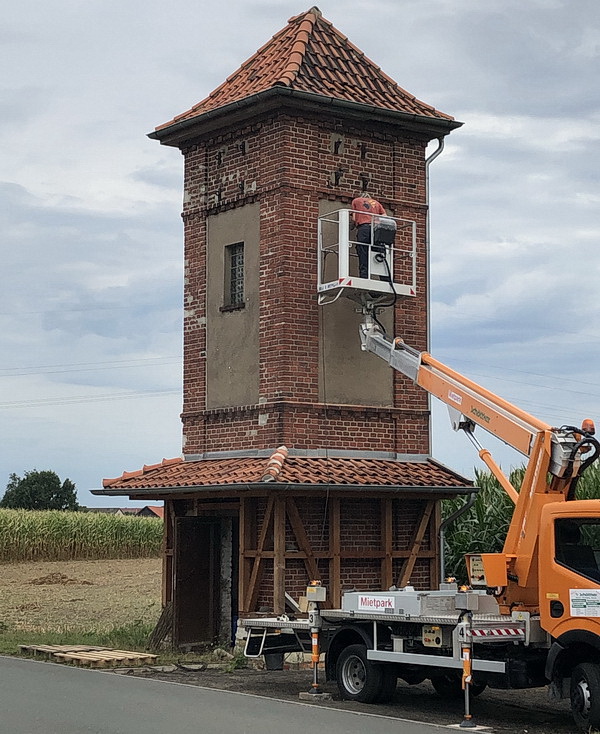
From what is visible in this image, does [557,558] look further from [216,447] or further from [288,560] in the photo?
[216,447]

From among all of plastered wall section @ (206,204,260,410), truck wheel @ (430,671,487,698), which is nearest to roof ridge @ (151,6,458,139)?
plastered wall section @ (206,204,260,410)

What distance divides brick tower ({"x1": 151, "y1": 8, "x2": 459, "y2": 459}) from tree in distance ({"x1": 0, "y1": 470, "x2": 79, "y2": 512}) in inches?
2545

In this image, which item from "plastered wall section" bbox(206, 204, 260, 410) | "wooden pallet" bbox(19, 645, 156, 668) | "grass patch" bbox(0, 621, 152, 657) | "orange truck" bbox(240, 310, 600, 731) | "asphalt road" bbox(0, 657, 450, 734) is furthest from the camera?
"plastered wall section" bbox(206, 204, 260, 410)

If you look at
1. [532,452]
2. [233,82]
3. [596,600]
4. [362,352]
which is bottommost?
[596,600]

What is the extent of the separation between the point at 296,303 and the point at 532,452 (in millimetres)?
7186

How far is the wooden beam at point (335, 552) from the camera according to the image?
20.6m

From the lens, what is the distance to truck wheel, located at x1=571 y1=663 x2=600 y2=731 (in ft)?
42.4

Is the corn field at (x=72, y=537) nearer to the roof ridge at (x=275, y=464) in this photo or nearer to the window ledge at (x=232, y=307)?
the window ledge at (x=232, y=307)

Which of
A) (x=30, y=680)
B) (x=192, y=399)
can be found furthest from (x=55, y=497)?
(x=30, y=680)

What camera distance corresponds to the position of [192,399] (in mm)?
23344

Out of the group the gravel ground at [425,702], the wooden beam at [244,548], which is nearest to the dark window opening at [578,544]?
the gravel ground at [425,702]

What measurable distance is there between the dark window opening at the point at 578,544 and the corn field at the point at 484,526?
12.2m

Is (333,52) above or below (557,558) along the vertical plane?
above

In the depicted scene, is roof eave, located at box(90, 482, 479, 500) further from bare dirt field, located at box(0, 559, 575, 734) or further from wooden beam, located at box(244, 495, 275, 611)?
bare dirt field, located at box(0, 559, 575, 734)
